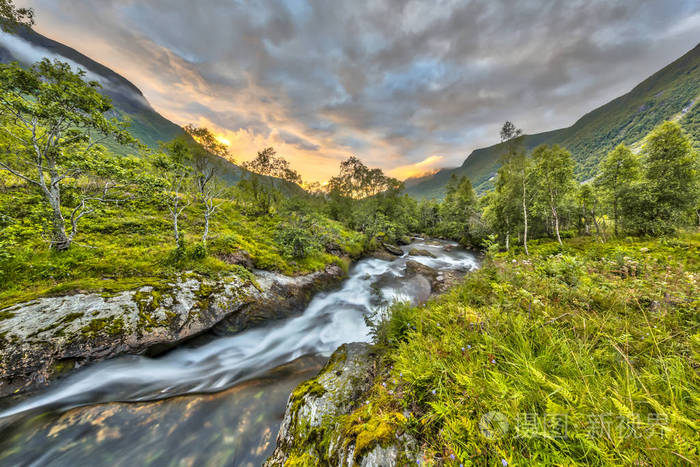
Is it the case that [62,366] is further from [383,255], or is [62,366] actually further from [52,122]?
[383,255]

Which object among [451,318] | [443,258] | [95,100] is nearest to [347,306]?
[451,318]

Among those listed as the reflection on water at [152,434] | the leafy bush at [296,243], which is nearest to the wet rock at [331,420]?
the reflection on water at [152,434]

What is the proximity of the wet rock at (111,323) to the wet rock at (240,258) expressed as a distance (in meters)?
1.74

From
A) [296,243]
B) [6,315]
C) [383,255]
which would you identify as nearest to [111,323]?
[6,315]

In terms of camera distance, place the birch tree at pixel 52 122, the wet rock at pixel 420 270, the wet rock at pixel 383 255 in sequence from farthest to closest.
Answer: the wet rock at pixel 383 255 → the wet rock at pixel 420 270 → the birch tree at pixel 52 122

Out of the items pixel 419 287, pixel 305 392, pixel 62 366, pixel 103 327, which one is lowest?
pixel 419 287

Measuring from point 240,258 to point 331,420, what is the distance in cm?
905

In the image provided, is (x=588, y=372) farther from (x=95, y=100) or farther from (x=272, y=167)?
(x=272, y=167)

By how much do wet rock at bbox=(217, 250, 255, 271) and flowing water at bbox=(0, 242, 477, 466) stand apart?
3614 mm

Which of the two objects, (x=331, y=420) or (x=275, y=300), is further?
(x=275, y=300)

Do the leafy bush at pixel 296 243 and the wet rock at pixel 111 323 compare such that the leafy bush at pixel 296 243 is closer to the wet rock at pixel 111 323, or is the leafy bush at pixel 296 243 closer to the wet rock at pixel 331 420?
the wet rock at pixel 111 323

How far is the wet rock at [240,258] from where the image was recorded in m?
9.91

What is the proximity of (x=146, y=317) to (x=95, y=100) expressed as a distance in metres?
7.39

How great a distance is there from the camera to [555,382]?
235 centimetres
